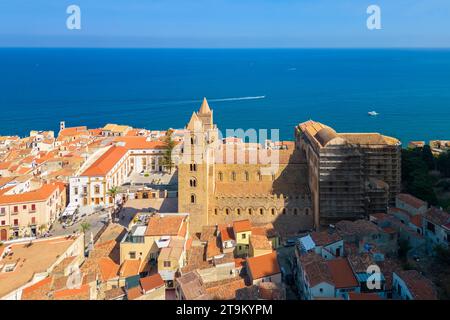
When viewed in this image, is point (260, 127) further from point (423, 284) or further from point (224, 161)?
point (423, 284)

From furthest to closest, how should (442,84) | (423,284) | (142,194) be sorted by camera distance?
1. (442,84)
2. (142,194)
3. (423,284)

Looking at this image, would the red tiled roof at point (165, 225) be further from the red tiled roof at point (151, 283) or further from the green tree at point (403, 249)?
the green tree at point (403, 249)

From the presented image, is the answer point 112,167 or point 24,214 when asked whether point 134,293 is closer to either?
point 24,214

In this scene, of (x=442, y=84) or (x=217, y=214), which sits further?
(x=442, y=84)

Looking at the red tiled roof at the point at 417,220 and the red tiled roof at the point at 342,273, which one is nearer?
the red tiled roof at the point at 342,273

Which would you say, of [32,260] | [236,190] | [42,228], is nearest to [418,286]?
[236,190]

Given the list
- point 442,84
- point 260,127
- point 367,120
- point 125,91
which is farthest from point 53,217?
point 442,84

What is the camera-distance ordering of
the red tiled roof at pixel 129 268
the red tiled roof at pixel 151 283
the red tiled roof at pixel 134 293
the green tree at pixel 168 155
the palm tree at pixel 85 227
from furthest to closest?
the green tree at pixel 168 155
the palm tree at pixel 85 227
the red tiled roof at pixel 129 268
the red tiled roof at pixel 151 283
the red tiled roof at pixel 134 293

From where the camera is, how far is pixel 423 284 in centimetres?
1941

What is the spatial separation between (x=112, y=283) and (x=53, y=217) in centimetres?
1652

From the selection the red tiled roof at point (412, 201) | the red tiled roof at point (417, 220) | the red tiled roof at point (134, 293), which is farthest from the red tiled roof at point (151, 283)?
the red tiled roof at point (412, 201)

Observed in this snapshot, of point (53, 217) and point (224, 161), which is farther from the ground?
point (224, 161)

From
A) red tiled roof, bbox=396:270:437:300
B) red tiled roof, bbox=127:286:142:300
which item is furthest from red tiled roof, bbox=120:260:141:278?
red tiled roof, bbox=396:270:437:300
